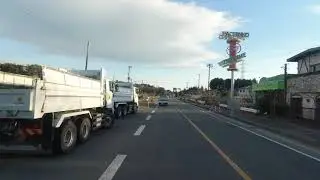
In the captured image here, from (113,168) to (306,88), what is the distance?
2978 cm

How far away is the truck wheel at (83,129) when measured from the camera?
54.7 ft

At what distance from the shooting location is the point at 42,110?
12797 millimetres

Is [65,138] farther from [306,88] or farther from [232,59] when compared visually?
[232,59]

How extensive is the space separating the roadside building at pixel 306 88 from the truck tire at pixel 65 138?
23.9 meters

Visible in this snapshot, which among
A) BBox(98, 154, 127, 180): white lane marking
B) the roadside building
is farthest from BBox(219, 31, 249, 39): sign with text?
→ BBox(98, 154, 127, 180): white lane marking

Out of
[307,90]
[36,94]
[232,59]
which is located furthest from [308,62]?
[36,94]

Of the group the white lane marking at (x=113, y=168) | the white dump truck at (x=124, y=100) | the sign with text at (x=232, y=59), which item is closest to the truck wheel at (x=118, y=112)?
the white dump truck at (x=124, y=100)

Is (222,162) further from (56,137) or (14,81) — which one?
(14,81)

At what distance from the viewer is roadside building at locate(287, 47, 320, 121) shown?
3594cm

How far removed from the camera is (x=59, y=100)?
14258mm

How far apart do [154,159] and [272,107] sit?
3057 centimetres

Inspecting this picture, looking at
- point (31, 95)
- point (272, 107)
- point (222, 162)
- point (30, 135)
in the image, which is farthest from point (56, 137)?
point (272, 107)

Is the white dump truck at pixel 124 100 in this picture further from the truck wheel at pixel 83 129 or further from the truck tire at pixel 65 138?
the truck tire at pixel 65 138

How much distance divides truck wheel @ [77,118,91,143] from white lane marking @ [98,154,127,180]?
318 cm
